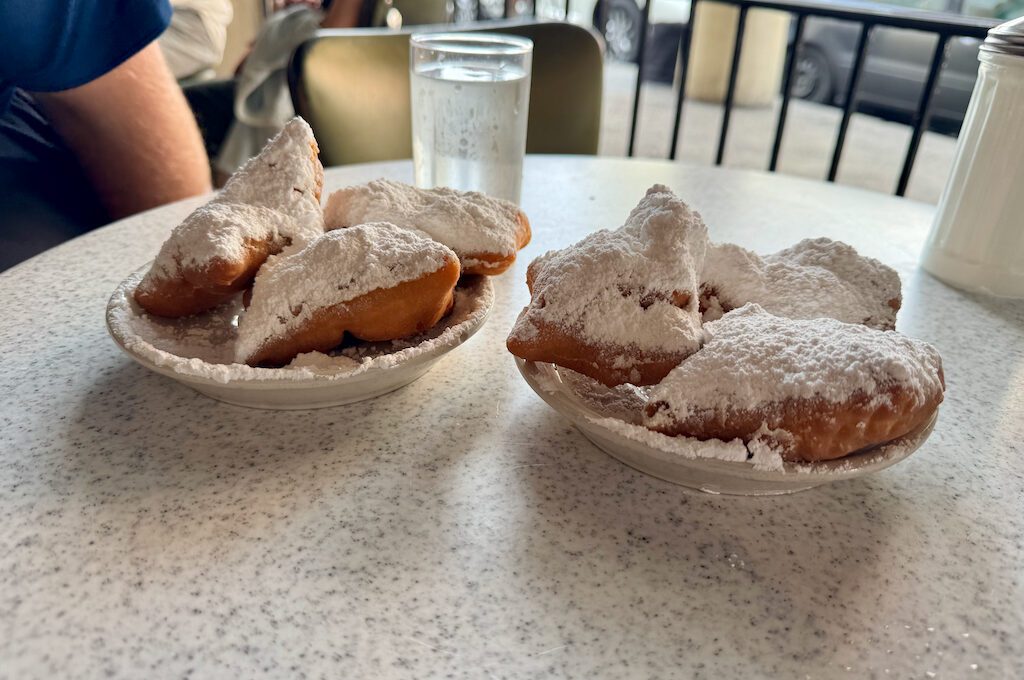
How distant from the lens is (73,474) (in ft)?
1.39

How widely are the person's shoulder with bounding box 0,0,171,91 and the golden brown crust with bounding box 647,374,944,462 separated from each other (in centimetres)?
91

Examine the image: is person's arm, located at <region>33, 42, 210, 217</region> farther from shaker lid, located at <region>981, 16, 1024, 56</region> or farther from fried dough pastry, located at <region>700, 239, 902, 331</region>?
shaker lid, located at <region>981, 16, 1024, 56</region>

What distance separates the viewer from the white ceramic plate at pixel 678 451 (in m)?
0.38

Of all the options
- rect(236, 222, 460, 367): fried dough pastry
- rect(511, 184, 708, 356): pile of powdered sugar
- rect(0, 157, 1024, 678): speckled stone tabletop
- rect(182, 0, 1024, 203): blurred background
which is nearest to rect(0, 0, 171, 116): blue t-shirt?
rect(0, 157, 1024, 678): speckled stone tabletop

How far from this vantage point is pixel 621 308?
0.42 metres

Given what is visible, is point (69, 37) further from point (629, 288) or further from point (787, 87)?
point (787, 87)

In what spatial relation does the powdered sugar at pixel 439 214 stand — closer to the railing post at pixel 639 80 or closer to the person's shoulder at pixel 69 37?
the person's shoulder at pixel 69 37

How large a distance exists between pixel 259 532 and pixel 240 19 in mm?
3551

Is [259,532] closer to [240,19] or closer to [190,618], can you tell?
[190,618]

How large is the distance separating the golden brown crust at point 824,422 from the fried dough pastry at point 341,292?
205mm

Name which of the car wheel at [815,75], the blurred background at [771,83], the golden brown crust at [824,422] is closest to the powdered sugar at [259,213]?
the golden brown crust at [824,422]

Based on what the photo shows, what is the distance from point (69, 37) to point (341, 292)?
71 centimetres

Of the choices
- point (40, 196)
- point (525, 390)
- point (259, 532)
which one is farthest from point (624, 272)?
point (40, 196)

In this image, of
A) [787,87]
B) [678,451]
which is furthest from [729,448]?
[787,87]
